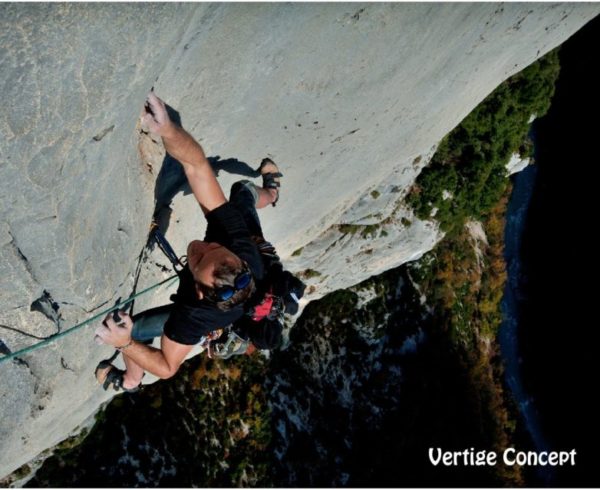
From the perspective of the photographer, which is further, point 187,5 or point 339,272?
point 339,272

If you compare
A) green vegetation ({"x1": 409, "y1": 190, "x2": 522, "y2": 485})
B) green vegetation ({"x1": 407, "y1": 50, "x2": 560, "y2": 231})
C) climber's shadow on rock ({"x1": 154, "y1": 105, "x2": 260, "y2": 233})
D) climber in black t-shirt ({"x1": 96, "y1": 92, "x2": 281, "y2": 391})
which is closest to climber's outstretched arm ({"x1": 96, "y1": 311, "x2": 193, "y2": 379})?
climber in black t-shirt ({"x1": 96, "y1": 92, "x2": 281, "y2": 391})

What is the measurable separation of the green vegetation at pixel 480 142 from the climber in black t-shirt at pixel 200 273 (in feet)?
21.6

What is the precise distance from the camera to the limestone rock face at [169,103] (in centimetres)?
235

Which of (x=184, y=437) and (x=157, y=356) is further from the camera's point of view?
(x=184, y=437)

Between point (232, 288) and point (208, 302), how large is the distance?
0.32m

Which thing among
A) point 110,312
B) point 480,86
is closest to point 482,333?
point 480,86

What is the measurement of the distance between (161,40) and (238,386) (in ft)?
30.3

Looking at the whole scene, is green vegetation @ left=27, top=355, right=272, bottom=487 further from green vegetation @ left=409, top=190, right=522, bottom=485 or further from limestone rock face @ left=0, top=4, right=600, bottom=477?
green vegetation @ left=409, top=190, right=522, bottom=485

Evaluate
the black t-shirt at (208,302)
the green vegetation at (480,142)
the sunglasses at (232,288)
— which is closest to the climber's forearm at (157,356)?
the black t-shirt at (208,302)

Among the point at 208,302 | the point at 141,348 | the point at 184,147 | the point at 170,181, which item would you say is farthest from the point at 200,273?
the point at 170,181

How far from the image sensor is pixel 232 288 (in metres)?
3.18

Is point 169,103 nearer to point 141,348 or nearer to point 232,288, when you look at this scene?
point 232,288

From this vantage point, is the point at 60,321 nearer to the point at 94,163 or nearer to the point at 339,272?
the point at 94,163

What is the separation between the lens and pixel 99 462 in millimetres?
9016
